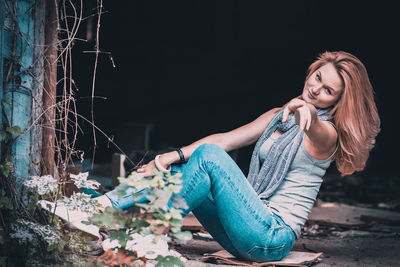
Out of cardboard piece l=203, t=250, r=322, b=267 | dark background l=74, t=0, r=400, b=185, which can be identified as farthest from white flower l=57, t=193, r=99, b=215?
dark background l=74, t=0, r=400, b=185

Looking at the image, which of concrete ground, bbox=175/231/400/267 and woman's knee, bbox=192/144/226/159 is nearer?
woman's knee, bbox=192/144/226/159

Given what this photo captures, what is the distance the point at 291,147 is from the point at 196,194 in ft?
2.30

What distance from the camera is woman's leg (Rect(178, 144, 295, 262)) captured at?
271cm

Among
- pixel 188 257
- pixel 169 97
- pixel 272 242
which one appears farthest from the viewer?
pixel 169 97

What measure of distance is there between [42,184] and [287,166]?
1401mm

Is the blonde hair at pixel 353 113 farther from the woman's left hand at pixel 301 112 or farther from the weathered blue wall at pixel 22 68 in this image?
the weathered blue wall at pixel 22 68

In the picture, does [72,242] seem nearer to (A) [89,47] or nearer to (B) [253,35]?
(A) [89,47]

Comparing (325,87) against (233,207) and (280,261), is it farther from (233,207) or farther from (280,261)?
(280,261)

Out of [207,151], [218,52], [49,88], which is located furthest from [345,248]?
[218,52]

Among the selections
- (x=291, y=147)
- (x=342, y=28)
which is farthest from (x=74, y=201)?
(x=342, y=28)

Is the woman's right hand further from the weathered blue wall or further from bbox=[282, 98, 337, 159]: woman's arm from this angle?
bbox=[282, 98, 337, 159]: woman's arm

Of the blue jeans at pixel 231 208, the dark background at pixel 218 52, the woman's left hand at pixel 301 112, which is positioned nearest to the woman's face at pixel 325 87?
the woman's left hand at pixel 301 112

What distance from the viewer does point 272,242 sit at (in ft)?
9.50

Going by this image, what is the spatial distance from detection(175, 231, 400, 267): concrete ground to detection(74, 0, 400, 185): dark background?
3.93 meters
